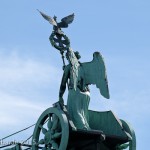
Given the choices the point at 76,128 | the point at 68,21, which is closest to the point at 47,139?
the point at 76,128

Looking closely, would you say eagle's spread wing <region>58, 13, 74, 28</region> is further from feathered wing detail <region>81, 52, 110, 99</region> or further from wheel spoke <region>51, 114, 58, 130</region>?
wheel spoke <region>51, 114, 58, 130</region>

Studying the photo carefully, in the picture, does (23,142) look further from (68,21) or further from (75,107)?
(68,21)

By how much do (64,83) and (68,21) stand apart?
2164 mm

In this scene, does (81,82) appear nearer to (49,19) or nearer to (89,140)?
(89,140)

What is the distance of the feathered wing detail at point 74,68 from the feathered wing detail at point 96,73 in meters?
0.28

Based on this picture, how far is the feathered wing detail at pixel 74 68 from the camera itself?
27.8m

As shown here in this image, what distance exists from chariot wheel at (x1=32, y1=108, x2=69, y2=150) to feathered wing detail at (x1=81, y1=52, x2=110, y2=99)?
1.56m

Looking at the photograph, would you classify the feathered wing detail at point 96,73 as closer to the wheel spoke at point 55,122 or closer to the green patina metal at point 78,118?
the green patina metal at point 78,118

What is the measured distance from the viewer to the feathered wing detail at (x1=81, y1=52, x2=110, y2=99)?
2761 centimetres

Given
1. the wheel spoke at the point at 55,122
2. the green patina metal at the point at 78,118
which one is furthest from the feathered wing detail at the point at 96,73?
the wheel spoke at the point at 55,122

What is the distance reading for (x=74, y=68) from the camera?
2802 cm

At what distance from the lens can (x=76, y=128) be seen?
26.9 metres

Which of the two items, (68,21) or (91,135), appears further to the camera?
(68,21)

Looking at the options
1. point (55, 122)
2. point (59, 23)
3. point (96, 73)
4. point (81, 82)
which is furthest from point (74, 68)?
point (55, 122)
